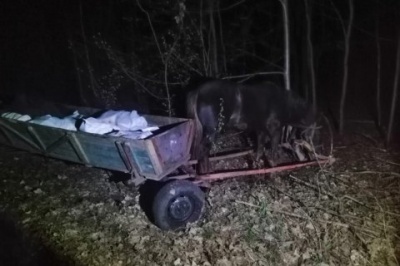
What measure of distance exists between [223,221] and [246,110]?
2.47 m

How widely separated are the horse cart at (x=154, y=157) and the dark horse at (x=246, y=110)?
2.27ft

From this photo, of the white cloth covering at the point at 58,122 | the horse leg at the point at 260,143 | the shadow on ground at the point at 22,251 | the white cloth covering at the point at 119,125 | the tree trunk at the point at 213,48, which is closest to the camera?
the shadow on ground at the point at 22,251

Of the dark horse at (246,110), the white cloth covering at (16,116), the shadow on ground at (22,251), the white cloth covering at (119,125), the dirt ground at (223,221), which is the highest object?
the white cloth covering at (16,116)

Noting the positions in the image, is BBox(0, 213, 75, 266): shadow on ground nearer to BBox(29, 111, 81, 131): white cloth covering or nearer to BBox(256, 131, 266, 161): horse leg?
BBox(29, 111, 81, 131): white cloth covering

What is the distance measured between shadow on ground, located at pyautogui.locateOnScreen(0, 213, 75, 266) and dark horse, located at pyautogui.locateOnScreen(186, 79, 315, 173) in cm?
251

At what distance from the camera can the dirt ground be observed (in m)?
4.04

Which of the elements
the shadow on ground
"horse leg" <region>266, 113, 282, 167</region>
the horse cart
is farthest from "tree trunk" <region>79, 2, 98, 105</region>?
the shadow on ground

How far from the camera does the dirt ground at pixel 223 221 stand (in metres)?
4.04

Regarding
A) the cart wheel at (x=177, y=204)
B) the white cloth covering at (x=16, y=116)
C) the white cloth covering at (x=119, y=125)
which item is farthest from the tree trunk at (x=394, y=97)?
the white cloth covering at (x=16, y=116)

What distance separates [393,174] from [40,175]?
599cm

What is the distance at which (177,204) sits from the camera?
14.7 feet

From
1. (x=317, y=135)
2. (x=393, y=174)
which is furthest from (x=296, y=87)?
(x=393, y=174)

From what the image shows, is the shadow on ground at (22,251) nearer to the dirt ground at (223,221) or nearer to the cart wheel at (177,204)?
the dirt ground at (223,221)

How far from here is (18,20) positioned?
1286 centimetres
